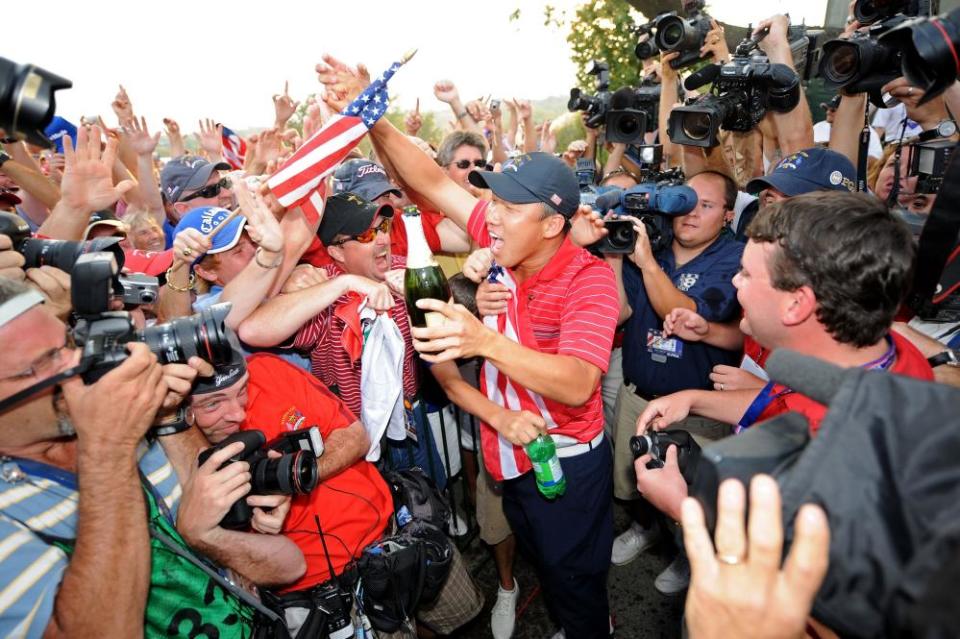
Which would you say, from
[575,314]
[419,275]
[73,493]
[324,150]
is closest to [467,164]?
[324,150]

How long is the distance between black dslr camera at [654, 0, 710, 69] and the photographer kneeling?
4.05 meters

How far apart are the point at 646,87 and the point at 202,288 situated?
4638mm

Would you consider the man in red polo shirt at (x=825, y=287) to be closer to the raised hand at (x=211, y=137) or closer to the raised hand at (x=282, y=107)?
the raised hand at (x=282, y=107)

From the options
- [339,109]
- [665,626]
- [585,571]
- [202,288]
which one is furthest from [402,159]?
[665,626]

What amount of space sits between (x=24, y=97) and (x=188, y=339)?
81cm

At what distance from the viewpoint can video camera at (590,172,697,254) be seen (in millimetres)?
3121

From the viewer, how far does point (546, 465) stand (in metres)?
2.46

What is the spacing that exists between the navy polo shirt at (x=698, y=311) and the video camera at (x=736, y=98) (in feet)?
3.07

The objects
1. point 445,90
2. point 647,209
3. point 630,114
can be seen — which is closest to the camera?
point 647,209

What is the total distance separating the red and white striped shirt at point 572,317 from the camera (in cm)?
228

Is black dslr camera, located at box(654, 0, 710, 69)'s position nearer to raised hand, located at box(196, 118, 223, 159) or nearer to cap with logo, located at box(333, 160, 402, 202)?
cap with logo, located at box(333, 160, 402, 202)

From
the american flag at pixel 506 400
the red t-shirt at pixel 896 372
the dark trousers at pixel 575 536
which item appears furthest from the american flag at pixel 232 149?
the red t-shirt at pixel 896 372

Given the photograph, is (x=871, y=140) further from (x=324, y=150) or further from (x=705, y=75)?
(x=324, y=150)

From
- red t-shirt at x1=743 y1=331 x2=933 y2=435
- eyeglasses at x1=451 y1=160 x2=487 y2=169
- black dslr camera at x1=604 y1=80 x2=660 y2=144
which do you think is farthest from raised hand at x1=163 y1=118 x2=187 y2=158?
red t-shirt at x1=743 y1=331 x2=933 y2=435
